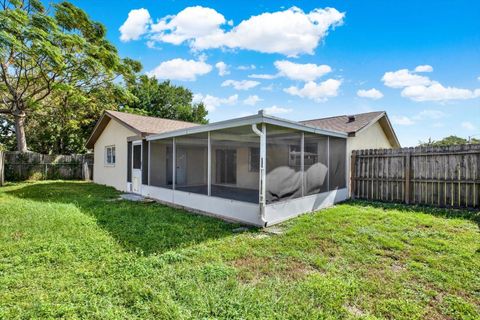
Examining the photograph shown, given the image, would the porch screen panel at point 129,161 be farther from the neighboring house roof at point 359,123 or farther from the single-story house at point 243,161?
the neighboring house roof at point 359,123

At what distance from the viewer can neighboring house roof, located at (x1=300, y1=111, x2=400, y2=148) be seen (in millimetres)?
9414

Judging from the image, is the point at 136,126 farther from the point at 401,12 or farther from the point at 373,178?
the point at 401,12

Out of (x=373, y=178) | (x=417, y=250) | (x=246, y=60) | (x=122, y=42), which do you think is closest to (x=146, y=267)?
(x=417, y=250)

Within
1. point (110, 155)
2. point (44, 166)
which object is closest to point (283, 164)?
point (110, 155)

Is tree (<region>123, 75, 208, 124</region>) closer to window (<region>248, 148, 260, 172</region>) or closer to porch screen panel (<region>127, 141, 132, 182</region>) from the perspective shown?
porch screen panel (<region>127, 141, 132, 182</region>)

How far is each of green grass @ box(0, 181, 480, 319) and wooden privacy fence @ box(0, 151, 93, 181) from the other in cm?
1116

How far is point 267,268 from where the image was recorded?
3.62 metres

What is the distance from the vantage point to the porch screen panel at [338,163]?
27.0 feet

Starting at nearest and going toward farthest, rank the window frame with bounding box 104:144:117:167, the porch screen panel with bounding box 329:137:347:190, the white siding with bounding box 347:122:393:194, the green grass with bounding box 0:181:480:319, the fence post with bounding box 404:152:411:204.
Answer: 1. the green grass with bounding box 0:181:480:319
2. the fence post with bounding box 404:152:411:204
3. the porch screen panel with bounding box 329:137:347:190
4. the white siding with bounding box 347:122:393:194
5. the window frame with bounding box 104:144:117:167

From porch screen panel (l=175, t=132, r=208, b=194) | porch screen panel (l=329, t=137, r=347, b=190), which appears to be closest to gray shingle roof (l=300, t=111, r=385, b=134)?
porch screen panel (l=329, t=137, r=347, b=190)

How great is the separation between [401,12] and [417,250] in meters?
8.02

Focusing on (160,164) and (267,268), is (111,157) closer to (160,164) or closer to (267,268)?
(160,164)

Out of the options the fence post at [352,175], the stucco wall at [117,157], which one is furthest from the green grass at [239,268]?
the stucco wall at [117,157]

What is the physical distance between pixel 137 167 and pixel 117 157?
2.25 meters
